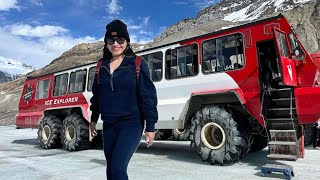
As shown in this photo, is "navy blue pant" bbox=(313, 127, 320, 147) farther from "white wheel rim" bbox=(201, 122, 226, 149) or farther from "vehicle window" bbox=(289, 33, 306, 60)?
"white wheel rim" bbox=(201, 122, 226, 149)

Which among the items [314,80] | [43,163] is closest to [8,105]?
[43,163]

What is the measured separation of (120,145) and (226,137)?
4294 mm

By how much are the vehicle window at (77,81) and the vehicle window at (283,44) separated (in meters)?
6.52

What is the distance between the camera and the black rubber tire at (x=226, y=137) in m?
7.10

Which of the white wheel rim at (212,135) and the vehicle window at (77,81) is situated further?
the vehicle window at (77,81)

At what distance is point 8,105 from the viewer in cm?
5484

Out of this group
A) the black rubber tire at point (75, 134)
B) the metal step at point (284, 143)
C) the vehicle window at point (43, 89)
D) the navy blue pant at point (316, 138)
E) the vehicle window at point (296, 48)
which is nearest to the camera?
the metal step at point (284, 143)

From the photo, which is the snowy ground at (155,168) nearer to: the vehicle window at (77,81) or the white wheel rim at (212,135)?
the white wheel rim at (212,135)

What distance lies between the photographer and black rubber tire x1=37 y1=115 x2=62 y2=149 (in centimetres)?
1168

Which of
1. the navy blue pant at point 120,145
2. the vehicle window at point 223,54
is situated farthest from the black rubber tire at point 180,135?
the navy blue pant at point 120,145

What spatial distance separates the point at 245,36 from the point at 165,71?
237 cm

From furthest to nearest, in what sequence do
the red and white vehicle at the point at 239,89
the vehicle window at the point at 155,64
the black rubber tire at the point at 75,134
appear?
the black rubber tire at the point at 75,134 → the vehicle window at the point at 155,64 → the red and white vehicle at the point at 239,89

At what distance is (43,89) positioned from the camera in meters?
13.3

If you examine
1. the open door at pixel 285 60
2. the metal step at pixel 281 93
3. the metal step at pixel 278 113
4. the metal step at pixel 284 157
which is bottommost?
the metal step at pixel 284 157
